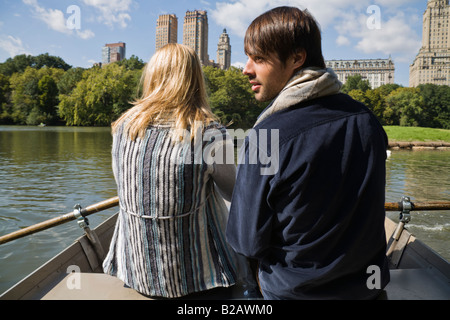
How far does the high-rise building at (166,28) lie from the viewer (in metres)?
80.4

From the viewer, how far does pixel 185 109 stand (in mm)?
1853

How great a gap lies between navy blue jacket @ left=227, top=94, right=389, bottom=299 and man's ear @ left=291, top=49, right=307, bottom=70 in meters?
0.16

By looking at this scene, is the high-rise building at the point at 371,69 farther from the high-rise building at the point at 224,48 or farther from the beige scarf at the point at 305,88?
the beige scarf at the point at 305,88

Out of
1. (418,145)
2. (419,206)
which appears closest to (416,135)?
(418,145)

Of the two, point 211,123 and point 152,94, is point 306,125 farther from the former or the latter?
point 152,94

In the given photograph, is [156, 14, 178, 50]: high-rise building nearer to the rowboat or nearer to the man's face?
the rowboat

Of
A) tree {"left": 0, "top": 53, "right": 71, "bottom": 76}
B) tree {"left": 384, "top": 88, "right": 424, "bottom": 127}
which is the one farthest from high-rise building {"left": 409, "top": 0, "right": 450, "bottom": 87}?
tree {"left": 0, "top": 53, "right": 71, "bottom": 76}

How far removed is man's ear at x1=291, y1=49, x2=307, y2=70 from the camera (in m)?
1.38

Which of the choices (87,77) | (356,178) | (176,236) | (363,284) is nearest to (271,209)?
(356,178)

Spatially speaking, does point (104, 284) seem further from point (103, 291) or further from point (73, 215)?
point (73, 215)

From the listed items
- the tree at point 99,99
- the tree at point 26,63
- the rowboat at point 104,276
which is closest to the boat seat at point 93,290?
the rowboat at point 104,276

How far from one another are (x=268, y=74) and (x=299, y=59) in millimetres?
127

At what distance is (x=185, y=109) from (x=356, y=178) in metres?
0.90

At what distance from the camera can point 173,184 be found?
176cm
